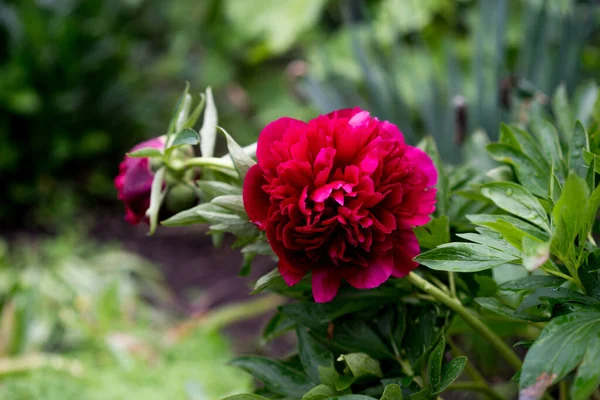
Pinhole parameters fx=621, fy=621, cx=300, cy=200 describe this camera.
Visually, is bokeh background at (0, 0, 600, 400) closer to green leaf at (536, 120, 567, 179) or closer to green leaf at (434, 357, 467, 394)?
green leaf at (536, 120, 567, 179)

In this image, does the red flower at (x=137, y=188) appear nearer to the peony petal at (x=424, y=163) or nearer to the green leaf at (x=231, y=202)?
the green leaf at (x=231, y=202)

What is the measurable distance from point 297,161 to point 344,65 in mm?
1479

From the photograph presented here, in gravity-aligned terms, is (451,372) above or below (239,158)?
below

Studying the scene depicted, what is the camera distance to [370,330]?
0.45 metres

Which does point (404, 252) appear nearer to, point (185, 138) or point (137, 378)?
point (185, 138)

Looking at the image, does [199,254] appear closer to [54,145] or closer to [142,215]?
[54,145]

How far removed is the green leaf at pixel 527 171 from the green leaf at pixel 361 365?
171mm

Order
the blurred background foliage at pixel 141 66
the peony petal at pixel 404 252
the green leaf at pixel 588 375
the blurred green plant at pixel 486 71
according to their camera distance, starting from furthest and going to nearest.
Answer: the blurred background foliage at pixel 141 66 → the blurred green plant at pixel 486 71 → the peony petal at pixel 404 252 → the green leaf at pixel 588 375

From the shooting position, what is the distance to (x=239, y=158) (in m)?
0.41

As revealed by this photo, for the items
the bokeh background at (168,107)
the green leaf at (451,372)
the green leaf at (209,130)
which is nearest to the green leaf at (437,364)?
the green leaf at (451,372)

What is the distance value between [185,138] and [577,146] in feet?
0.90

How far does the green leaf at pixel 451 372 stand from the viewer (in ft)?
1.20

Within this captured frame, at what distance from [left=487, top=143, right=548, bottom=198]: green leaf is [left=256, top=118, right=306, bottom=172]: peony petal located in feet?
0.56

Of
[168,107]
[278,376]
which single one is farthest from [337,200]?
[168,107]
